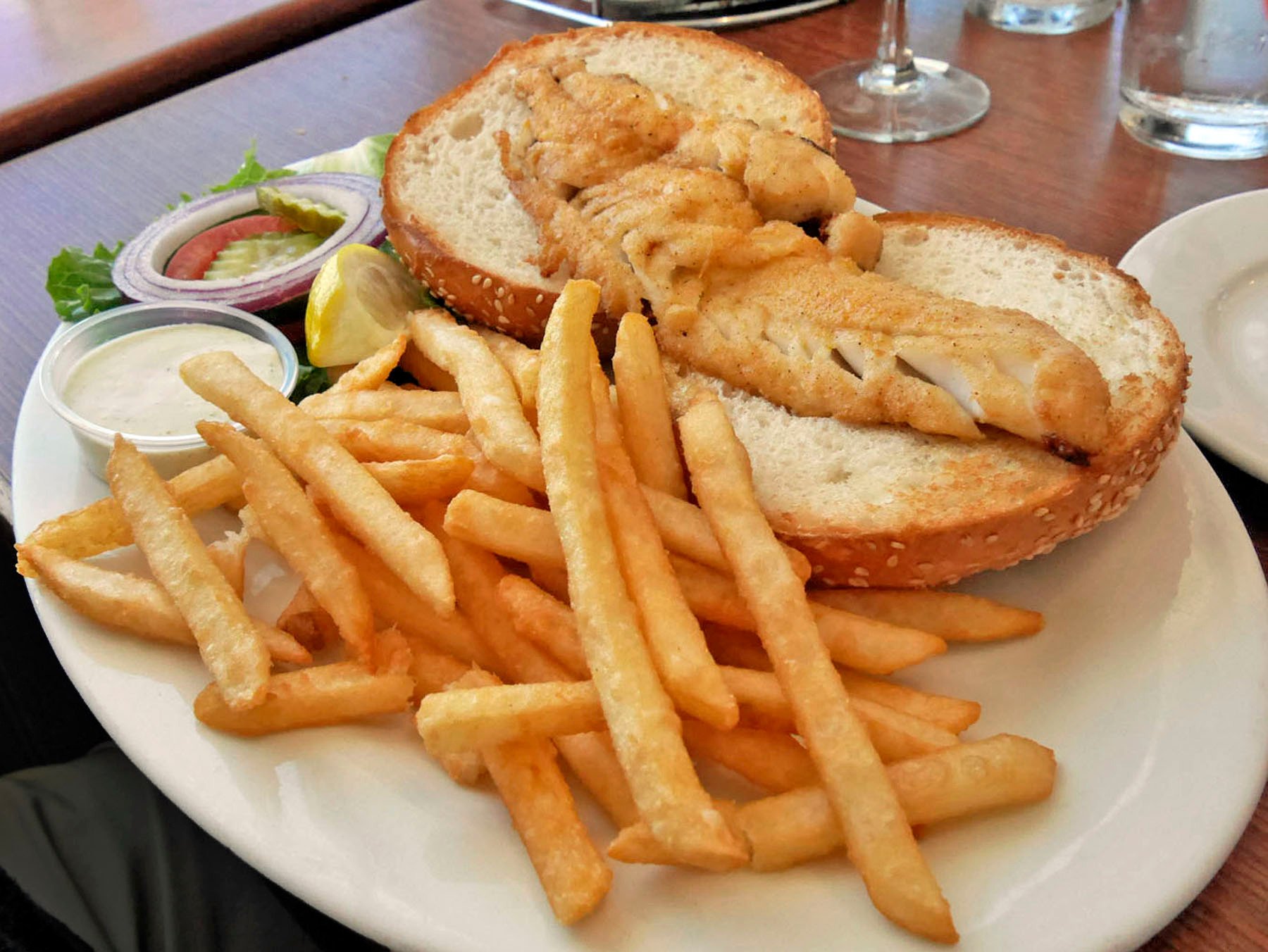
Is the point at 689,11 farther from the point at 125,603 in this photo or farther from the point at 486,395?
the point at 125,603

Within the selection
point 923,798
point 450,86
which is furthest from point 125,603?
point 450,86

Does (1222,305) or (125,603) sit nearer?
(125,603)

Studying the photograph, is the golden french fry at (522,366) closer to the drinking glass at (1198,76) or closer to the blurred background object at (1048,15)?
the drinking glass at (1198,76)

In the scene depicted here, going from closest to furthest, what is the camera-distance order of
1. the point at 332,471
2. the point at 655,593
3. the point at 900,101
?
the point at 655,593
the point at 332,471
the point at 900,101

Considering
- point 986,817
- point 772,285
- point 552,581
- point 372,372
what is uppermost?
point 772,285

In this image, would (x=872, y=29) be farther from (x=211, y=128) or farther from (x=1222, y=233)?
(x=211, y=128)

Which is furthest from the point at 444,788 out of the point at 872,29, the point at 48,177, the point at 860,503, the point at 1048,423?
the point at 872,29

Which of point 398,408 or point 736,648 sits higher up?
point 398,408
